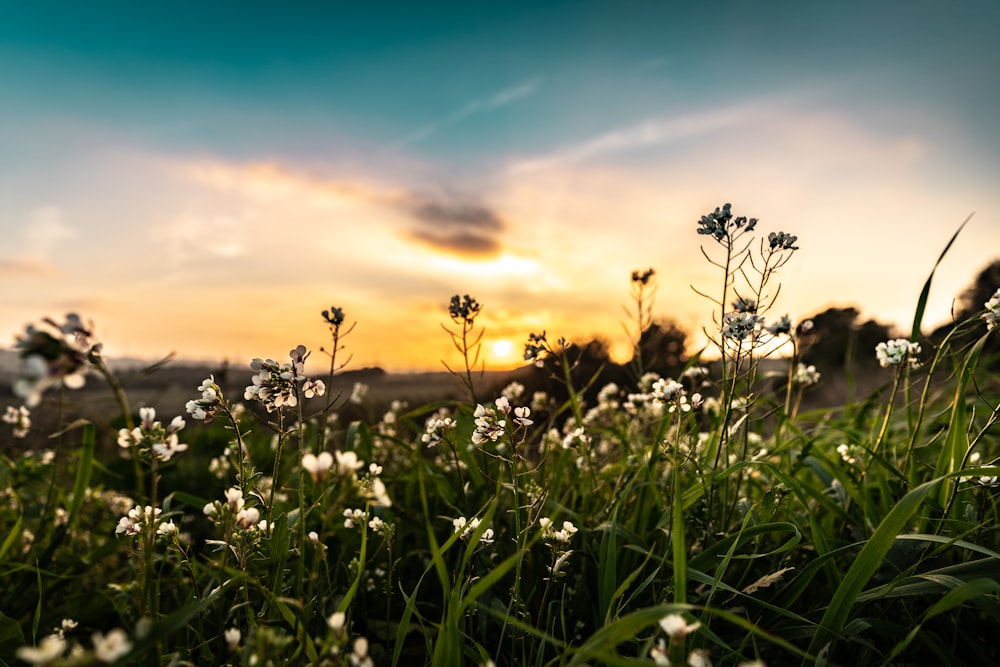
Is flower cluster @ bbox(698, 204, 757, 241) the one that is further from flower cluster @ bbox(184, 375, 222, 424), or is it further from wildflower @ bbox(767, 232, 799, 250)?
flower cluster @ bbox(184, 375, 222, 424)

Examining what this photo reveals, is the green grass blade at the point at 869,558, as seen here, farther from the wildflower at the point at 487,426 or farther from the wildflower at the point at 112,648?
the wildflower at the point at 112,648

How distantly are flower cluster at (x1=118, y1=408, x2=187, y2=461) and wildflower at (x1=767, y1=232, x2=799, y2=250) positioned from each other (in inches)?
87.0

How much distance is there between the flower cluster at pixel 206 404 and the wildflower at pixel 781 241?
6.92 ft

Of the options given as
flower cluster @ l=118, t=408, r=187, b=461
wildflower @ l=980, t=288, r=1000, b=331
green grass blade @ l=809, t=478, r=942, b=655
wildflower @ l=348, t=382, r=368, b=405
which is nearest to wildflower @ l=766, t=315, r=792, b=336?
wildflower @ l=980, t=288, r=1000, b=331

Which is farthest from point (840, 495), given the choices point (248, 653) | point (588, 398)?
point (588, 398)

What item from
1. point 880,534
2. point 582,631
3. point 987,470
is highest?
point 987,470

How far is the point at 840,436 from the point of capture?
15.5ft

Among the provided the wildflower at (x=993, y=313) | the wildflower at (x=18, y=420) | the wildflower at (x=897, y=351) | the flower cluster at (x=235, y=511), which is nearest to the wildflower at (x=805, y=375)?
the wildflower at (x=897, y=351)

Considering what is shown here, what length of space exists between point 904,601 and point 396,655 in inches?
69.7

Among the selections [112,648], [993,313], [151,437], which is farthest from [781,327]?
[112,648]

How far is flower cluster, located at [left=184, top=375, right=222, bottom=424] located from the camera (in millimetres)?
1703

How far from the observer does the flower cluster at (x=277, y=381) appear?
1783 mm

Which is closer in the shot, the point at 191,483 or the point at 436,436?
the point at 436,436

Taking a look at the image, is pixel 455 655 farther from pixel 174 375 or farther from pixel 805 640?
pixel 174 375
